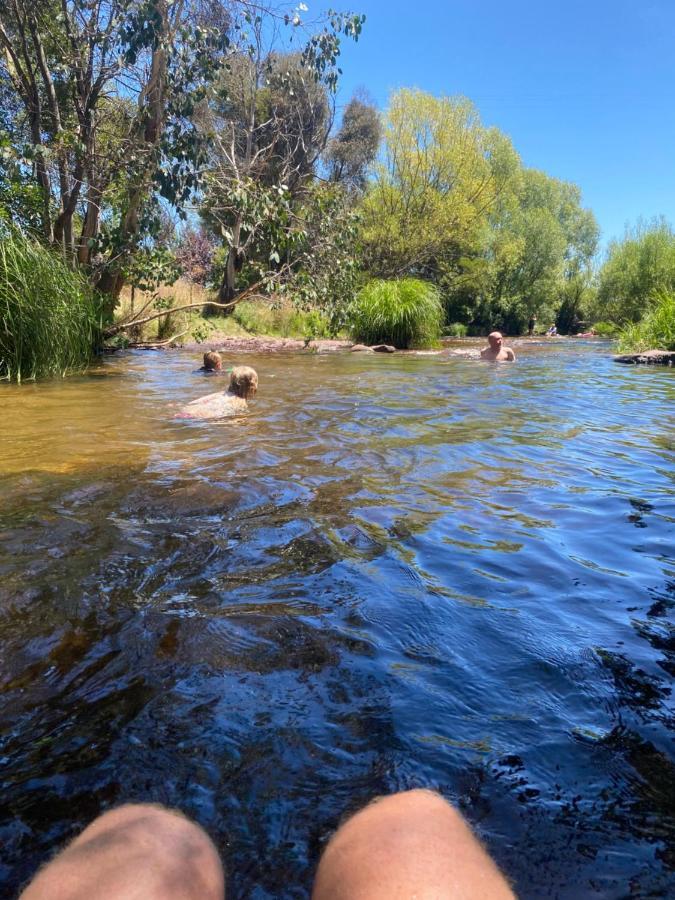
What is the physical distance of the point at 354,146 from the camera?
115 feet

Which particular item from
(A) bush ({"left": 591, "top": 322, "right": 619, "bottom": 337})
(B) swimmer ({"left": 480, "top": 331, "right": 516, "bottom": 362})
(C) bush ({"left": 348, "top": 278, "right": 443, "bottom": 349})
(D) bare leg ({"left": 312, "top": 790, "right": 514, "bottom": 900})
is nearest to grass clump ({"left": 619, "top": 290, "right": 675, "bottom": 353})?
(B) swimmer ({"left": 480, "top": 331, "right": 516, "bottom": 362})

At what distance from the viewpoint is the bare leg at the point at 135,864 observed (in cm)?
114

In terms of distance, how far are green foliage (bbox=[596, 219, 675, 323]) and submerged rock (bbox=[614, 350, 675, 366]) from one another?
57.0 feet

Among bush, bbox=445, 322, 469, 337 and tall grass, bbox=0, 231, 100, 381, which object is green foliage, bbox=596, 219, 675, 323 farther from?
tall grass, bbox=0, 231, 100, 381

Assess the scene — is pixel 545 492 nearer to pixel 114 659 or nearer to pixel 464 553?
pixel 464 553

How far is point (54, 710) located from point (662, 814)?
66.6 inches

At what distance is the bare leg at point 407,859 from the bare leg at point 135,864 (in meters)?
0.25

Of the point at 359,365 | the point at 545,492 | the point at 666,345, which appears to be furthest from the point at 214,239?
the point at 545,492

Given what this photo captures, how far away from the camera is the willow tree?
101 ft

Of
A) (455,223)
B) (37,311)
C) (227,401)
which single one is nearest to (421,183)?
(455,223)

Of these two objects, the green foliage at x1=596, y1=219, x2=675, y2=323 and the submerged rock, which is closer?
the submerged rock

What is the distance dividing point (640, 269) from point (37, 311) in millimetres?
33309

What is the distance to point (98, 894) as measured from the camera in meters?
1.12

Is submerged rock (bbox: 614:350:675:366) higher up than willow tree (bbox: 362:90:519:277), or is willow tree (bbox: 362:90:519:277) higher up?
willow tree (bbox: 362:90:519:277)
